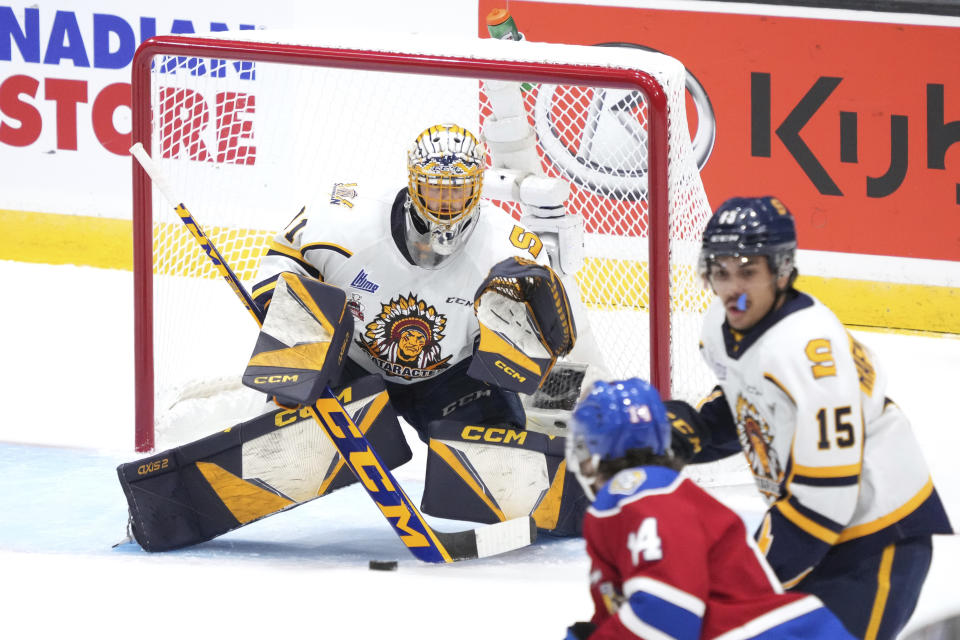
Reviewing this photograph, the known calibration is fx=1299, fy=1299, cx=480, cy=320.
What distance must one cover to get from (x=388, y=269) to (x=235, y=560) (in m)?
0.74

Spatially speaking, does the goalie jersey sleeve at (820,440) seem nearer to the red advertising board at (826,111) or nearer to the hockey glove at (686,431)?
the hockey glove at (686,431)

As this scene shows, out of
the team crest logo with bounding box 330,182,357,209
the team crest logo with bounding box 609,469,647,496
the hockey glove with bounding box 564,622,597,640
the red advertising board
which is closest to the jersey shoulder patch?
the team crest logo with bounding box 609,469,647,496

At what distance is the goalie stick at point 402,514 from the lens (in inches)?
108

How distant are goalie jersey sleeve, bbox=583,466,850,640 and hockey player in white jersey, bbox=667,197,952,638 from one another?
165 millimetres

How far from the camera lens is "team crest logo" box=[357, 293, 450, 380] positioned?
302 cm

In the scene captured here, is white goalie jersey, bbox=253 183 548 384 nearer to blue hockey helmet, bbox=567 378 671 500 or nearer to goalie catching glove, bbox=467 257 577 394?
goalie catching glove, bbox=467 257 577 394

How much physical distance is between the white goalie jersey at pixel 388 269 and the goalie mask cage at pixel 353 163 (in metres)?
0.08

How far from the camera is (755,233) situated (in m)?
1.78

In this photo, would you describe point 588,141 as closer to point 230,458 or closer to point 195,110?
point 195,110

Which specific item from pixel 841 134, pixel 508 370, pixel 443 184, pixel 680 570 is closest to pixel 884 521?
pixel 680 570

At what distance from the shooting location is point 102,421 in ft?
12.8

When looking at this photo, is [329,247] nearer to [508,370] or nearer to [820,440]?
[508,370]

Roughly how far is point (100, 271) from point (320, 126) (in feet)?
4.29

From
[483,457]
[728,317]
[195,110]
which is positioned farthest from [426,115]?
[728,317]
